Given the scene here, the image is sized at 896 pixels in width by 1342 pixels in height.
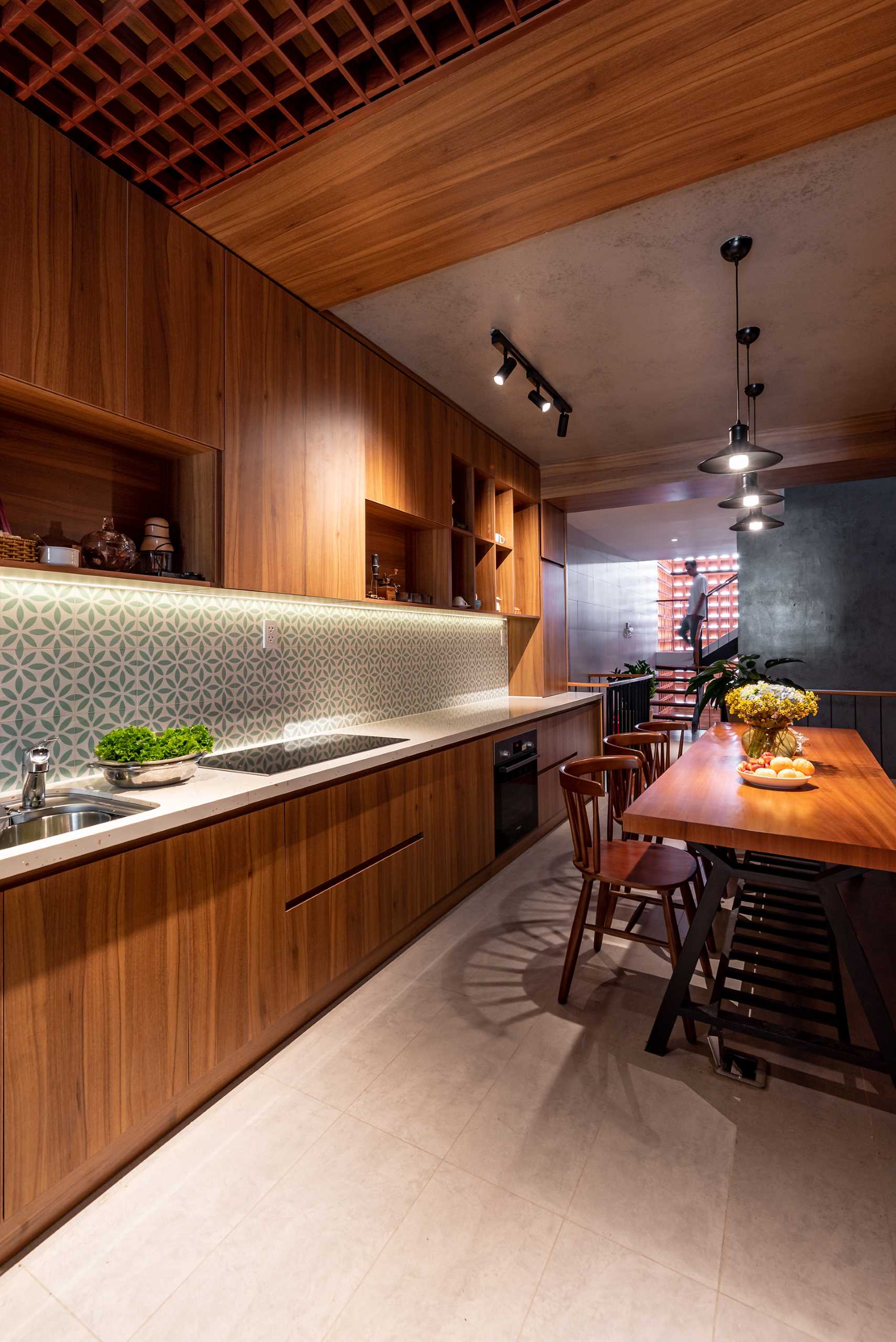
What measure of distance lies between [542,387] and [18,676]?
9.65 ft

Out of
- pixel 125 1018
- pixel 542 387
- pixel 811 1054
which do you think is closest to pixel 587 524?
pixel 542 387

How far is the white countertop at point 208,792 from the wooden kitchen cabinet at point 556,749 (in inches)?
30.1

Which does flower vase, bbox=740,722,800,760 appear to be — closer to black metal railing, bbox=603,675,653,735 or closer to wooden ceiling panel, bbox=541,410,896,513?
wooden ceiling panel, bbox=541,410,896,513

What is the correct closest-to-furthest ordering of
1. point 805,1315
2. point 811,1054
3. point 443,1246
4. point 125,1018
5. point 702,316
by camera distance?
point 805,1315 → point 443,1246 → point 125,1018 → point 811,1054 → point 702,316

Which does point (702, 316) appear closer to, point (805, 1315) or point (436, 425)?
point (436, 425)

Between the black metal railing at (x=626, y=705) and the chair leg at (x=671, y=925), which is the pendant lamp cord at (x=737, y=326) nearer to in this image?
the chair leg at (x=671, y=925)

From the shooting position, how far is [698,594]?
36.2 feet

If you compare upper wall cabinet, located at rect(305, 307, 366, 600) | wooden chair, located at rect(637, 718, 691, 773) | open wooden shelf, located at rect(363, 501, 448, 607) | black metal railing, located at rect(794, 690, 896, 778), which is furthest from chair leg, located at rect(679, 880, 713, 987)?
black metal railing, located at rect(794, 690, 896, 778)

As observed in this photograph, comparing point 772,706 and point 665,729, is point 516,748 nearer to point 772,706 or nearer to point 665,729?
point 665,729

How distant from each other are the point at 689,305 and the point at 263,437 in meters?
1.96

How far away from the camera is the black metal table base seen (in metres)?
1.78

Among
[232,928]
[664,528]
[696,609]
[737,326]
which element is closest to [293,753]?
[232,928]

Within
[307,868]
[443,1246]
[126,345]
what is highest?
[126,345]

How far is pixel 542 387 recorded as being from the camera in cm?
349
